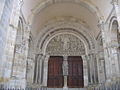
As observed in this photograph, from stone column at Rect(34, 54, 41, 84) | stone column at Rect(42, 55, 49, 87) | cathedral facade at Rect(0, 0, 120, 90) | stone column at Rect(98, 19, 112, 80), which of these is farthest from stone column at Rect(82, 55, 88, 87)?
stone column at Rect(34, 54, 41, 84)

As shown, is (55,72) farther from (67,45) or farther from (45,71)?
(67,45)

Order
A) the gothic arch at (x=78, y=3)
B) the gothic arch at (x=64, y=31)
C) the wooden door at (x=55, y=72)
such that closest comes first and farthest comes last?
1. the gothic arch at (x=78, y=3)
2. the wooden door at (x=55, y=72)
3. the gothic arch at (x=64, y=31)

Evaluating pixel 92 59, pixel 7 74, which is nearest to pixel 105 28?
pixel 92 59

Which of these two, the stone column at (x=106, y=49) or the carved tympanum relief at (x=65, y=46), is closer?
the stone column at (x=106, y=49)

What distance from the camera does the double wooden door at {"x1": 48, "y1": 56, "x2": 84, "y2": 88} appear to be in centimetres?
1050

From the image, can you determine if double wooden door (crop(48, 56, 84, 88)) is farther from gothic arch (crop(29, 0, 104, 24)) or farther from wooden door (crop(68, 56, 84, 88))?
gothic arch (crop(29, 0, 104, 24))

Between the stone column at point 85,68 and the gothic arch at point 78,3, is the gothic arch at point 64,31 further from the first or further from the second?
the gothic arch at point 78,3

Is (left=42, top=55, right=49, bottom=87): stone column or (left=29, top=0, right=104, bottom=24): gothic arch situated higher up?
(left=29, top=0, right=104, bottom=24): gothic arch

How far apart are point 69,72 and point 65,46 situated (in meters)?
1.98

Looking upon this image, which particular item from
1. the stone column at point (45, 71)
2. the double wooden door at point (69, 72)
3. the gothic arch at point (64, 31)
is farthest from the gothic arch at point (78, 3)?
the double wooden door at point (69, 72)

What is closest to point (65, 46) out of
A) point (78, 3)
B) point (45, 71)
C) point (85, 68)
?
point (85, 68)

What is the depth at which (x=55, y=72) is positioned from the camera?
10.8m

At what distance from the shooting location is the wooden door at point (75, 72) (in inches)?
414

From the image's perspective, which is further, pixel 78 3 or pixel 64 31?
pixel 64 31
